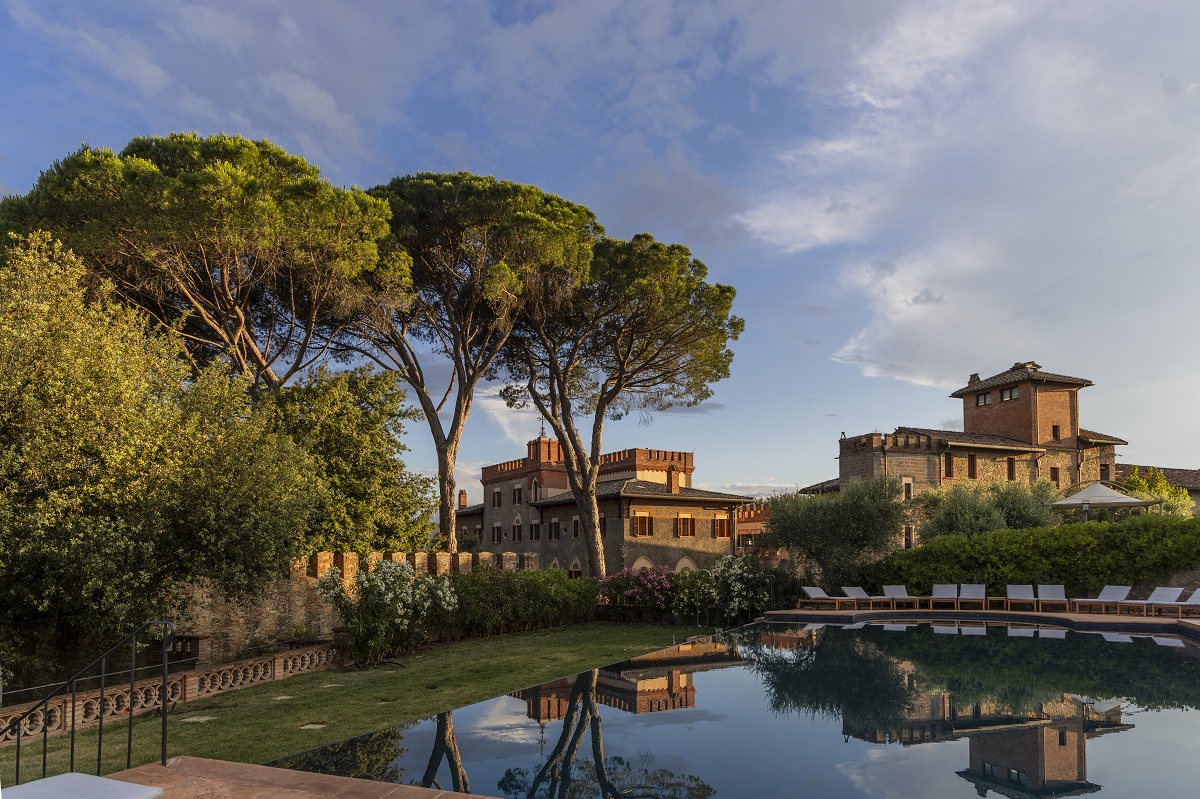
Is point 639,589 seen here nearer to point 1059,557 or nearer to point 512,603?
point 512,603

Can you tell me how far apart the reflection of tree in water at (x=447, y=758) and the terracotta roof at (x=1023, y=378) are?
3775 cm

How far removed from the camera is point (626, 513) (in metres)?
35.4

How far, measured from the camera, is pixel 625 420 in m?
25.4

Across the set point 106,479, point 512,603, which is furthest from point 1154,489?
point 106,479

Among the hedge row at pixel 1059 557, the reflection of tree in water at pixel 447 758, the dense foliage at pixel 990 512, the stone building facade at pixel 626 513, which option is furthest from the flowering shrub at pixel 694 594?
the stone building facade at pixel 626 513

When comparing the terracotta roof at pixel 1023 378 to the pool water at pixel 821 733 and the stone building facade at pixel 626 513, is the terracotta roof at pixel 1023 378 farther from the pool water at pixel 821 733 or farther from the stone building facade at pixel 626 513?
the pool water at pixel 821 733

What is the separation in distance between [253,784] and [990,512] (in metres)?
24.7

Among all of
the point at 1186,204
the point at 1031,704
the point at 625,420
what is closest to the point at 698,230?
the point at 625,420

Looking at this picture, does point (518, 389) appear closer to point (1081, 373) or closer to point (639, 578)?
point (639, 578)

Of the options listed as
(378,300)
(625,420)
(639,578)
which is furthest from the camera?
(625,420)

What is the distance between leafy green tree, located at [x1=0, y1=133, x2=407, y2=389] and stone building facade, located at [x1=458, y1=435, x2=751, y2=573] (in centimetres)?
1871

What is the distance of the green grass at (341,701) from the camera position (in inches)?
335

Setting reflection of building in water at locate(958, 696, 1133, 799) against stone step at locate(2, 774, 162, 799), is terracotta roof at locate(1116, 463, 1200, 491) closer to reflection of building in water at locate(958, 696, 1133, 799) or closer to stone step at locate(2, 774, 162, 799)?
reflection of building in water at locate(958, 696, 1133, 799)

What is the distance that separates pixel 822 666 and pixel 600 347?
42.2ft
